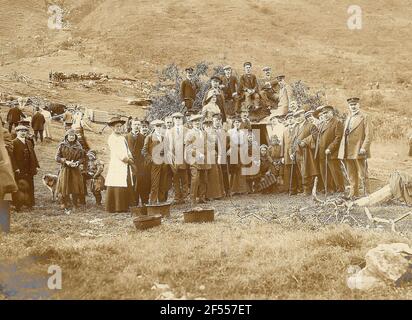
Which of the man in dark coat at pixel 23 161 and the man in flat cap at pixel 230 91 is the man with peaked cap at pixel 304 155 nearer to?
the man in flat cap at pixel 230 91

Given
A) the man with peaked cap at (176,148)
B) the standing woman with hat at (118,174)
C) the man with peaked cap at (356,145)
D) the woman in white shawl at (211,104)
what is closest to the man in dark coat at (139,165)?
the standing woman with hat at (118,174)

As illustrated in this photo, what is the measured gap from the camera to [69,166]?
30.6 ft

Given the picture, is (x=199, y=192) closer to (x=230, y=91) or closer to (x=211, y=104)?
(x=211, y=104)

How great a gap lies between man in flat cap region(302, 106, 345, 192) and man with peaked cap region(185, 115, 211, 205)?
6.93 ft

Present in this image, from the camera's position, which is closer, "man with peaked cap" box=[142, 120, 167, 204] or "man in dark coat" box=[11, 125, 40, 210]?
"man in dark coat" box=[11, 125, 40, 210]

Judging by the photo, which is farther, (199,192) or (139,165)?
(199,192)

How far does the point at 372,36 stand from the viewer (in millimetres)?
30406

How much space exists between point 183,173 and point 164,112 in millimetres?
3611

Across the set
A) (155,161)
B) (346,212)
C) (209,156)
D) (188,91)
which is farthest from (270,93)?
(346,212)

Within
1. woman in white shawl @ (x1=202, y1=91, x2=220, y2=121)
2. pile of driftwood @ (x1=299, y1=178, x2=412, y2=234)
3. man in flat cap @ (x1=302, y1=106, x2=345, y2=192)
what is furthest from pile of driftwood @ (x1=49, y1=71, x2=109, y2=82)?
pile of driftwood @ (x1=299, y1=178, x2=412, y2=234)

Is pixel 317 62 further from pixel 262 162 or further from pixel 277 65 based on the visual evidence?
pixel 262 162

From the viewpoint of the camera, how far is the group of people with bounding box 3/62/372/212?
931 centimetres

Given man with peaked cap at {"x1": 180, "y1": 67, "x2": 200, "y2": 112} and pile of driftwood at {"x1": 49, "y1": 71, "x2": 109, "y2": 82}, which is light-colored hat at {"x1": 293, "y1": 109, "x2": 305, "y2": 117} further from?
pile of driftwood at {"x1": 49, "y1": 71, "x2": 109, "y2": 82}

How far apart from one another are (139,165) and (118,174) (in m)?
0.58
